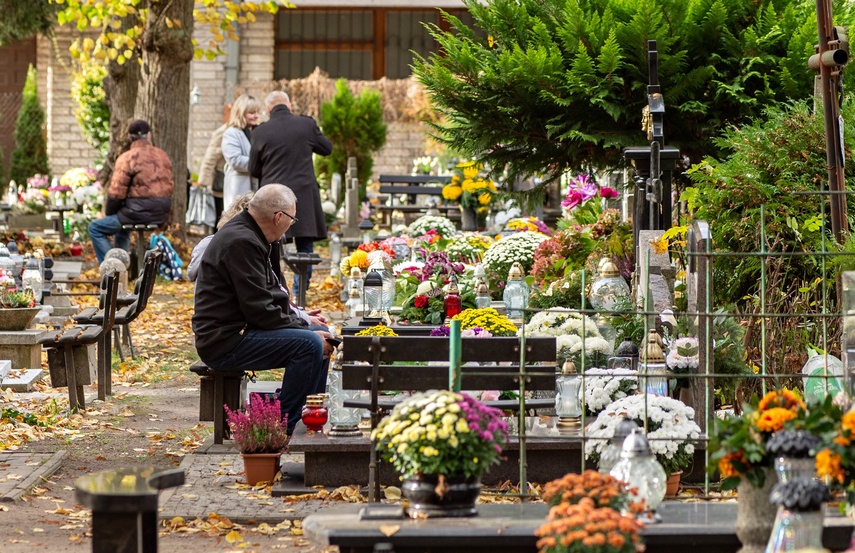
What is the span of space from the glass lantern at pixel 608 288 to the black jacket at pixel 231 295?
2.18 metres

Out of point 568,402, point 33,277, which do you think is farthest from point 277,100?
point 568,402

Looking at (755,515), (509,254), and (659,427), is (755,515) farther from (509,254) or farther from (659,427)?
(509,254)

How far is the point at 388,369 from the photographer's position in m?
6.45

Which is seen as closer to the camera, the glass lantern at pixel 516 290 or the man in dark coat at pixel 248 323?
the man in dark coat at pixel 248 323

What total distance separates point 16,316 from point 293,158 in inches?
138

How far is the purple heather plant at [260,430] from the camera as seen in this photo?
7027 mm

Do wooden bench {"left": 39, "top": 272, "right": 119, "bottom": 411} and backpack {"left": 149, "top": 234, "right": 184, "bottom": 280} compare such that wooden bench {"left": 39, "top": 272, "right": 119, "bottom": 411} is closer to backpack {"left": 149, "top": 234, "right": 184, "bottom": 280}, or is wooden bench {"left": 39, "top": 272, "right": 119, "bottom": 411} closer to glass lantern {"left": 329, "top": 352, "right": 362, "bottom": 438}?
glass lantern {"left": 329, "top": 352, "right": 362, "bottom": 438}

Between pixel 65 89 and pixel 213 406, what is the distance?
77.0ft

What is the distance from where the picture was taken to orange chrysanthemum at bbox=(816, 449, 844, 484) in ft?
14.4

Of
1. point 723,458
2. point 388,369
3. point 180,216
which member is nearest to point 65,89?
point 180,216

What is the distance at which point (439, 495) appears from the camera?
16.3 feet

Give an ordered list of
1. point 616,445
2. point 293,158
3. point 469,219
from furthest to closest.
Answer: point 469,219, point 293,158, point 616,445

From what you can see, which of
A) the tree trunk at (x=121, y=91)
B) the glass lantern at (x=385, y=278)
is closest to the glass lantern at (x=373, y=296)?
the glass lantern at (x=385, y=278)

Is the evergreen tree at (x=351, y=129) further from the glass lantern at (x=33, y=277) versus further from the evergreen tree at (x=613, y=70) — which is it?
the evergreen tree at (x=613, y=70)
